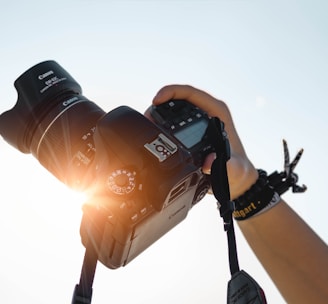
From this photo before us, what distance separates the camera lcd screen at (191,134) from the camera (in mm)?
2148

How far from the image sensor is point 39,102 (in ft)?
8.62

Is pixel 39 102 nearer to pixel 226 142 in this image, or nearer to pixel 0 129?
pixel 0 129

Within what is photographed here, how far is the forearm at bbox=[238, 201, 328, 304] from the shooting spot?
254 cm

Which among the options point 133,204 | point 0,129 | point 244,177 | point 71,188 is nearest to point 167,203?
point 133,204

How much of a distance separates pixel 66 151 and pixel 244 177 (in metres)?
0.88

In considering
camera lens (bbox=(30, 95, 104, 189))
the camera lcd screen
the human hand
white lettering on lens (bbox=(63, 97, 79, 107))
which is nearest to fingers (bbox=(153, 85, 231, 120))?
the human hand

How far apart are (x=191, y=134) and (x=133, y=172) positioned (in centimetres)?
→ 35

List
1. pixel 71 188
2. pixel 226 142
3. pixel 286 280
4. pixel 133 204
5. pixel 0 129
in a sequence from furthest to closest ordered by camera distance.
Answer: pixel 0 129
pixel 286 280
pixel 71 188
pixel 226 142
pixel 133 204

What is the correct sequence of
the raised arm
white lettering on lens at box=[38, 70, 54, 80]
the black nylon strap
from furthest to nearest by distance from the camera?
1. white lettering on lens at box=[38, 70, 54, 80]
2. the raised arm
3. the black nylon strap

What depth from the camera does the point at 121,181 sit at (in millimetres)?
1919

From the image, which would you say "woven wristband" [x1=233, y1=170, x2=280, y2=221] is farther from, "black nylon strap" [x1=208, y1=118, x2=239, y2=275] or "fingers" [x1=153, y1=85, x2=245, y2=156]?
"black nylon strap" [x1=208, y1=118, x2=239, y2=275]

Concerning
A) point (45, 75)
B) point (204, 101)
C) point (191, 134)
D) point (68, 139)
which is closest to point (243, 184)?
point (204, 101)

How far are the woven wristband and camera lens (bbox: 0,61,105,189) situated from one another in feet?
2.66

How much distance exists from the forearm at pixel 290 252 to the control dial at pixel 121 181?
98 cm
